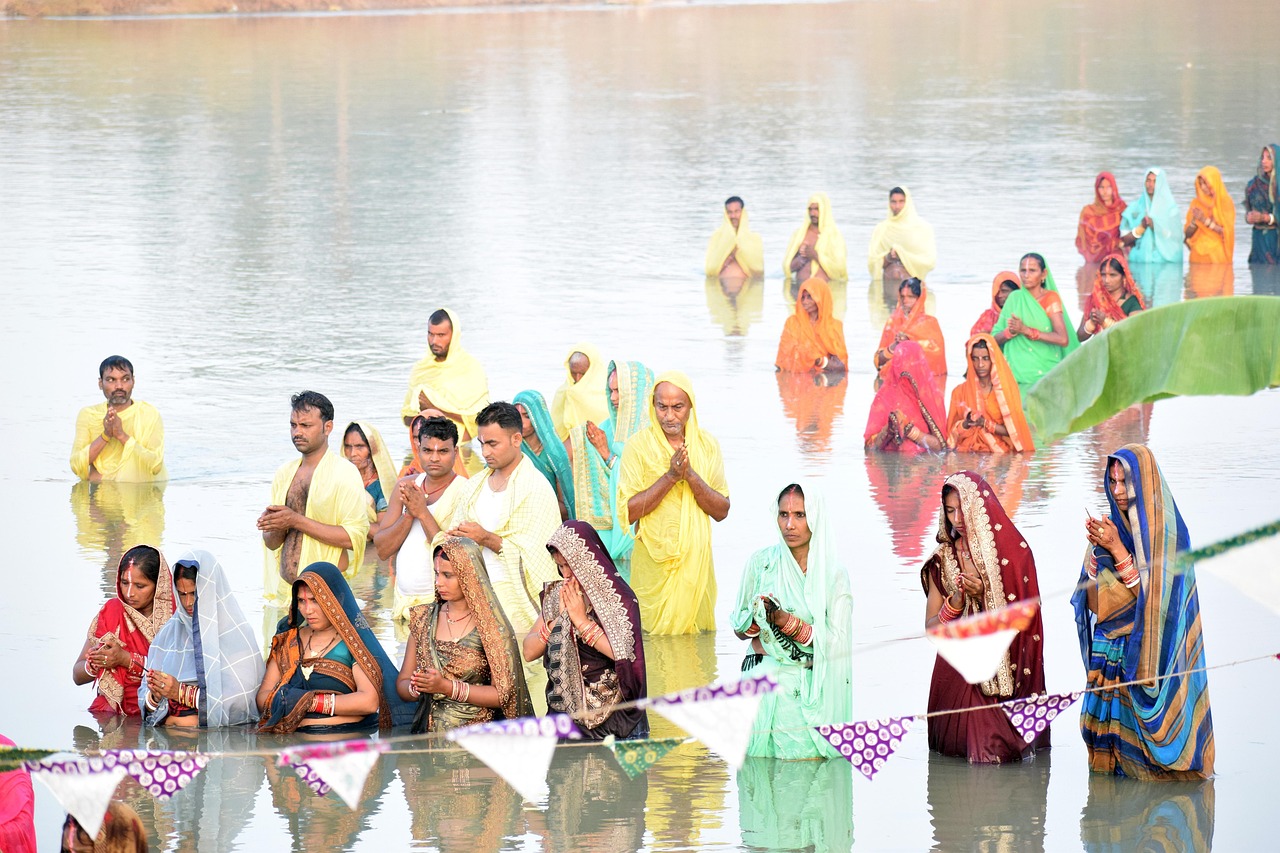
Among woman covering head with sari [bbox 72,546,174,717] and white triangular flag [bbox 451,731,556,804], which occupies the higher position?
woman covering head with sari [bbox 72,546,174,717]

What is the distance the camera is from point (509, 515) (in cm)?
768

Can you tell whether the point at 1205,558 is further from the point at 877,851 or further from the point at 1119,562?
the point at 877,851

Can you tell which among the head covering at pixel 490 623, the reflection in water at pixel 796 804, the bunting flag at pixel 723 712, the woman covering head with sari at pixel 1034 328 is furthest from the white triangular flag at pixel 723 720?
the woman covering head with sari at pixel 1034 328

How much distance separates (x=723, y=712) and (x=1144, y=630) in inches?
74.4

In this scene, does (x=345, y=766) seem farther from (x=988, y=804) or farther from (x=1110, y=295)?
(x=1110, y=295)

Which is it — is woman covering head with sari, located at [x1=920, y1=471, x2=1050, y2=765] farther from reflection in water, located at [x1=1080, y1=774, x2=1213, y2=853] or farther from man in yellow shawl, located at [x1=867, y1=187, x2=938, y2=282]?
man in yellow shawl, located at [x1=867, y1=187, x2=938, y2=282]

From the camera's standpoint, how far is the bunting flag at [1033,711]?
644 cm

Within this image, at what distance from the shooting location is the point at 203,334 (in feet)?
52.1

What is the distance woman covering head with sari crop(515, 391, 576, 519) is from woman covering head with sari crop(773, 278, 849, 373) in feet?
16.5

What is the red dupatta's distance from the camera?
728 centimetres

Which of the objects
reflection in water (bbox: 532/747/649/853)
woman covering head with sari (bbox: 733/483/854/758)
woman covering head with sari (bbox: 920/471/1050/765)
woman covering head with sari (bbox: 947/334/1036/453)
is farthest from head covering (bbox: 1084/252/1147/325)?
reflection in water (bbox: 532/747/649/853)

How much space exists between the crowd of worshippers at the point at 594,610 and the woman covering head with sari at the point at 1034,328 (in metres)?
5.29

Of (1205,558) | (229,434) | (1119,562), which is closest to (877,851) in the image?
(1119,562)

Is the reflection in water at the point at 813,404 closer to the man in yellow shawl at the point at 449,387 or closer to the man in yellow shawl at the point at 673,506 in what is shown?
the man in yellow shawl at the point at 449,387
